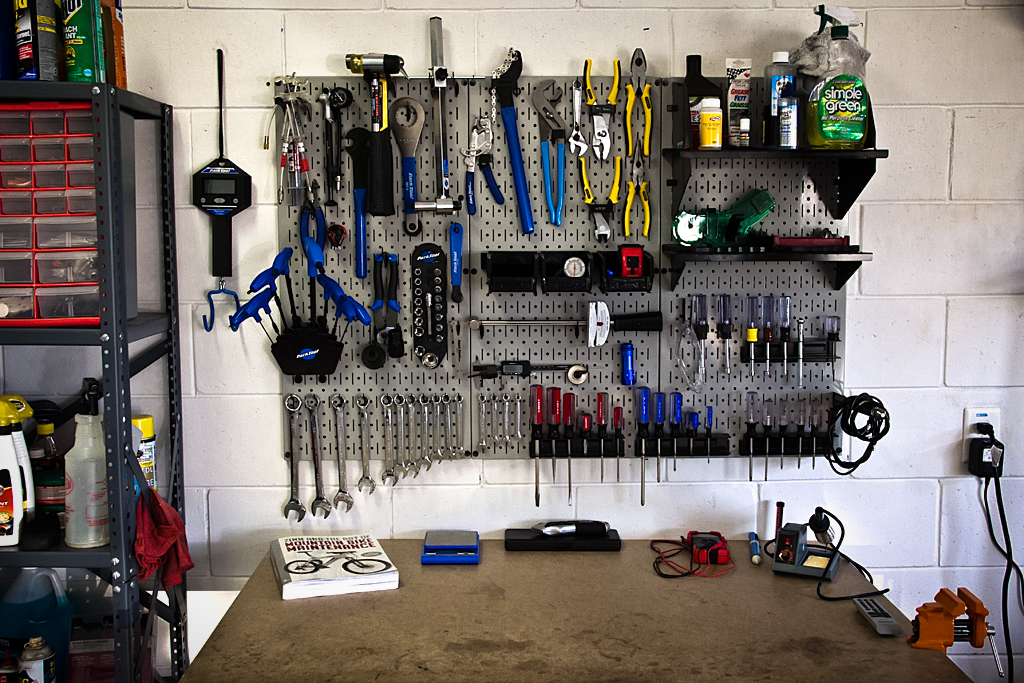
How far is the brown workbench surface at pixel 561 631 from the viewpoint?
1.47m

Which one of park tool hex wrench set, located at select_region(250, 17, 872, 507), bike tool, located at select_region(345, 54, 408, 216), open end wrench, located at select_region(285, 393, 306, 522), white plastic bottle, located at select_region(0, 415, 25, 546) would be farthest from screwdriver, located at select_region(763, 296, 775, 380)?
white plastic bottle, located at select_region(0, 415, 25, 546)

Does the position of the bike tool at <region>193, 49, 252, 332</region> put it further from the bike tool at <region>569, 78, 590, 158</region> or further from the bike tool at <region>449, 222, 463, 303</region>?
the bike tool at <region>569, 78, 590, 158</region>

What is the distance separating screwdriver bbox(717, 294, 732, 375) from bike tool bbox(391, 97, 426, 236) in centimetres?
84

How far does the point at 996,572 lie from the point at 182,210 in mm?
2406

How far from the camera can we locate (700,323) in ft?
6.62

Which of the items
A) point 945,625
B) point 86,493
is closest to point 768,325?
point 945,625

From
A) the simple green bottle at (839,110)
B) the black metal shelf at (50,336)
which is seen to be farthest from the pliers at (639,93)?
the black metal shelf at (50,336)

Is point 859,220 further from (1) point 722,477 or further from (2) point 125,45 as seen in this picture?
(2) point 125,45

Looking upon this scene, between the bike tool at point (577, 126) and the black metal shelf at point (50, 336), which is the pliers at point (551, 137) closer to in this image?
the bike tool at point (577, 126)

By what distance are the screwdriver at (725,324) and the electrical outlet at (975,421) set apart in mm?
672

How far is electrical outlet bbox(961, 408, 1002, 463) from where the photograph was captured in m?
2.09

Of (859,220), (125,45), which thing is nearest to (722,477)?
(859,220)

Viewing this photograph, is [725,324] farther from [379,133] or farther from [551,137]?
[379,133]

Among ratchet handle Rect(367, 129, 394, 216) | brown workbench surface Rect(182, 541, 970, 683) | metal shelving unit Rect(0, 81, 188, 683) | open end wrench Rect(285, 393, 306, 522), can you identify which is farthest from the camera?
open end wrench Rect(285, 393, 306, 522)
